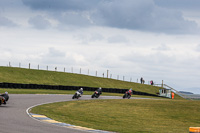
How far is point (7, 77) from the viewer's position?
167ft

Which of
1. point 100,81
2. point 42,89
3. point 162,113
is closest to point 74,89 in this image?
point 42,89

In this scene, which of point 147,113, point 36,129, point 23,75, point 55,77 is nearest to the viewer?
point 36,129

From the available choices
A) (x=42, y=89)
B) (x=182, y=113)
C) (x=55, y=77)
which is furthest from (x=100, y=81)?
(x=182, y=113)

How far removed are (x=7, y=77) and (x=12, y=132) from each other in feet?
135

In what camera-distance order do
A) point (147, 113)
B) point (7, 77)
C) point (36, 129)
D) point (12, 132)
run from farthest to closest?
point (7, 77), point (147, 113), point (36, 129), point (12, 132)

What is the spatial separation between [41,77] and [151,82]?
31.5m

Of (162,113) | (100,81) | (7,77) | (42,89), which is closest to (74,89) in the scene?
(42,89)

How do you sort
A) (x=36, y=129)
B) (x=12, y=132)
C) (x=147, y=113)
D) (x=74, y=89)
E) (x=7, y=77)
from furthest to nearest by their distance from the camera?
(x=7, y=77), (x=74, y=89), (x=147, y=113), (x=36, y=129), (x=12, y=132)

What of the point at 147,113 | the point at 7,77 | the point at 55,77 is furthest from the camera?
the point at 55,77

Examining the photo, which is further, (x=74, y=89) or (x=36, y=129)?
(x=74, y=89)

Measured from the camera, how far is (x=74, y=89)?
47.2 m

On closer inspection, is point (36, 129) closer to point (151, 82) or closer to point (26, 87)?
point (26, 87)

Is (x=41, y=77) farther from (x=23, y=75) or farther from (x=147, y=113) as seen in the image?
(x=147, y=113)

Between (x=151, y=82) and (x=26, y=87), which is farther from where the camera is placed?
(x=151, y=82)
